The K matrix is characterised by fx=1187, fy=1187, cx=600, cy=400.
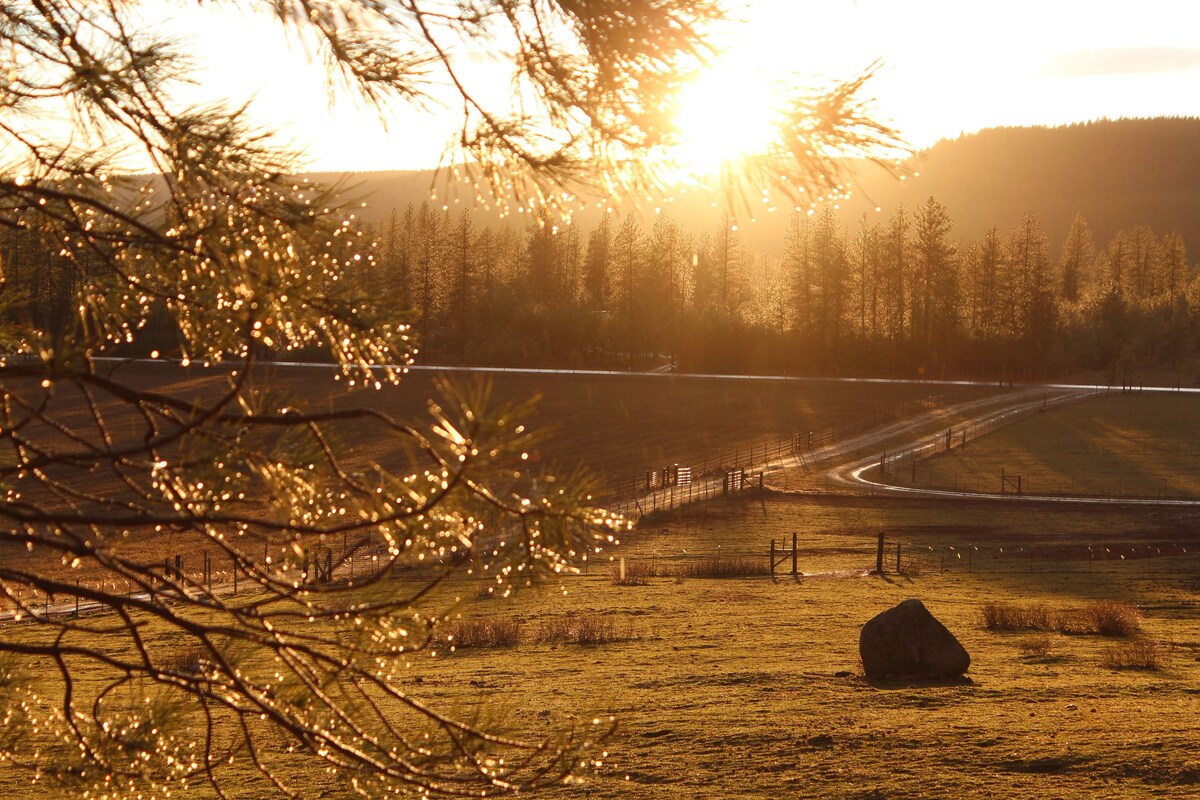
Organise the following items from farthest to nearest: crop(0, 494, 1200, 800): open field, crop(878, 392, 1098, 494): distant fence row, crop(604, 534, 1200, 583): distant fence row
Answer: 1. crop(878, 392, 1098, 494): distant fence row
2. crop(604, 534, 1200, 583): distant fence row
3. crop(0, 494, 1200, 800): open field

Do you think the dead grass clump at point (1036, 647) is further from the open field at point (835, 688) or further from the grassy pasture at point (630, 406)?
the grassy pasture at point (630, 406)

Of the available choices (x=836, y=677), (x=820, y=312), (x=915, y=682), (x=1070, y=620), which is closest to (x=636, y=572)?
(x=1070, y=620)

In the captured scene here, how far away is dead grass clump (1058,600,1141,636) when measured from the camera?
18766mm

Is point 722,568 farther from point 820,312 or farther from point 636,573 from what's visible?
point 820,312

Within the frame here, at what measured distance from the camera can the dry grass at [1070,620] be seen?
1884cm

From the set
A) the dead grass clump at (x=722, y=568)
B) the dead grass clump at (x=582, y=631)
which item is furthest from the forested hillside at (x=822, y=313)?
the dead grass clump at (x=582, y=631)

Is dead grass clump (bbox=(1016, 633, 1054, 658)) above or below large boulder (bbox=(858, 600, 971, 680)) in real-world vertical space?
below

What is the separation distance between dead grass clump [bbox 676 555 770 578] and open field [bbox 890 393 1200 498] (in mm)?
18300

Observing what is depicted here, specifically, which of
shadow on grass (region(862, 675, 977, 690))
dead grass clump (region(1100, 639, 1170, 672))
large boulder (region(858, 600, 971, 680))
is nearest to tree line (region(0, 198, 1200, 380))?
dead grass clump (region(1100, 639, 1170, 672))

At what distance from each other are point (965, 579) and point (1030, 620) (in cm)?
672

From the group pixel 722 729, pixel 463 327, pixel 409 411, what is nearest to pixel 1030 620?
pixel 722 729

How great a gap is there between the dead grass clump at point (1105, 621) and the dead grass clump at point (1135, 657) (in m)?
1.74

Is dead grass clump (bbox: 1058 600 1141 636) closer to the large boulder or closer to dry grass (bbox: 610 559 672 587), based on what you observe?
the large boulder

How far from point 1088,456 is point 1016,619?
1428 inches
